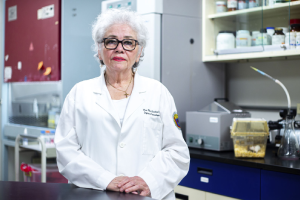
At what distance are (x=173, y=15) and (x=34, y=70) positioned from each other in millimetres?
1562

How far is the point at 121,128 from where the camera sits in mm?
1477

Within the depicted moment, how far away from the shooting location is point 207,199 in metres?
2.19

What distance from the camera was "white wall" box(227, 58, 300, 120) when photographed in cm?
256

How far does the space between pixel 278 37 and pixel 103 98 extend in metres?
1.32

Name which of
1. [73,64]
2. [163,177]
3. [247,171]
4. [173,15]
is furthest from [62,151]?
[73,64]

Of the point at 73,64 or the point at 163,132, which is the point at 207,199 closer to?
the point at 163,132

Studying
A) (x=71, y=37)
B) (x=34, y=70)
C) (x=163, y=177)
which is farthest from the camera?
(x=34, y=70)

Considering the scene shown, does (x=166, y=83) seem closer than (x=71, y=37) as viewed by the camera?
Yes

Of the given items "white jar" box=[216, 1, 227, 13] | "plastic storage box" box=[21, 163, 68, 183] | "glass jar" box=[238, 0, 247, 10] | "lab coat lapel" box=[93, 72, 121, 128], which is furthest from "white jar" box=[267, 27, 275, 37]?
"plastic storage box" box=[21, 163, 68, 183]

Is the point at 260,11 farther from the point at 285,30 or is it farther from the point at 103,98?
the point at 103,98

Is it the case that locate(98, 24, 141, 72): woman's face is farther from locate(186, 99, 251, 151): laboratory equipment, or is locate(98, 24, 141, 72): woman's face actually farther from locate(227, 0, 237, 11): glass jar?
locate(227, 0, 237, 11): glass jar

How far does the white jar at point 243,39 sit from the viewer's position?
250 centimetres

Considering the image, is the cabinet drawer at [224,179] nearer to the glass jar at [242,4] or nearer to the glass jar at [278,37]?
the glass jar at [278,37]

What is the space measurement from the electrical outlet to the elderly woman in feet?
5.87
